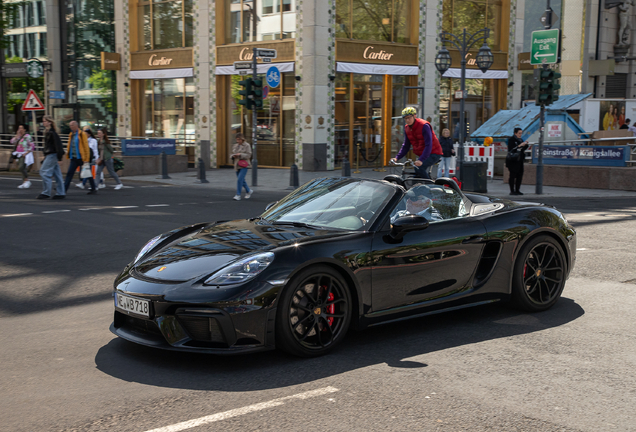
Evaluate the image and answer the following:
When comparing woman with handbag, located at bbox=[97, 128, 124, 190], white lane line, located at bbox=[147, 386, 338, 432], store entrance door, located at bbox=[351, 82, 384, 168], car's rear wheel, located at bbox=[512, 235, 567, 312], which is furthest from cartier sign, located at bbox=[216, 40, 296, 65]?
white lane line, located at bbox=[147, 386, 338, 432]

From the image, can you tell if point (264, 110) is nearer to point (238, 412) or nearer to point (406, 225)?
point (406, 225)

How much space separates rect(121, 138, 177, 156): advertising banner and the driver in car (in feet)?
68.9

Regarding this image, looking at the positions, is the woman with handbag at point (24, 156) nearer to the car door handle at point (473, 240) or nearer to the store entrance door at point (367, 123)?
Answer: the store entrance door at point (367, 123)

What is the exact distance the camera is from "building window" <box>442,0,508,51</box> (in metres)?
31.4

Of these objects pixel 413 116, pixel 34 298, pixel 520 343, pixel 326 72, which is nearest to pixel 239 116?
pixel 326 72

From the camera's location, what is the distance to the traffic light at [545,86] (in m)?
18.8

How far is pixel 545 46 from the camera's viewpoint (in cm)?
1970

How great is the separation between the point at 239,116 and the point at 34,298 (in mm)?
23490

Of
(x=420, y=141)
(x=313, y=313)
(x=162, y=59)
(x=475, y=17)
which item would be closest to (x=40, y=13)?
(x=162, y=59)

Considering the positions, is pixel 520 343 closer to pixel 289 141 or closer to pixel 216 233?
pixel 216 233

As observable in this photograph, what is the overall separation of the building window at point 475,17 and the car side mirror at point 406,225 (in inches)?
1087

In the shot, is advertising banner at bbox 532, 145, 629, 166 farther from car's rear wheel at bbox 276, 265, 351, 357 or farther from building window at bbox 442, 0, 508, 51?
car's rear wheel at bbox 276, 265, 351, 357

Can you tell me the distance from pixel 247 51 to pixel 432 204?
79.6 feet

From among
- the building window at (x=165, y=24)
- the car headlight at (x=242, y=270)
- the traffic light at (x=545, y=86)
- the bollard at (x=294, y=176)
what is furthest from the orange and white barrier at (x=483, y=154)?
the car headlight at (x=242, y=270)
